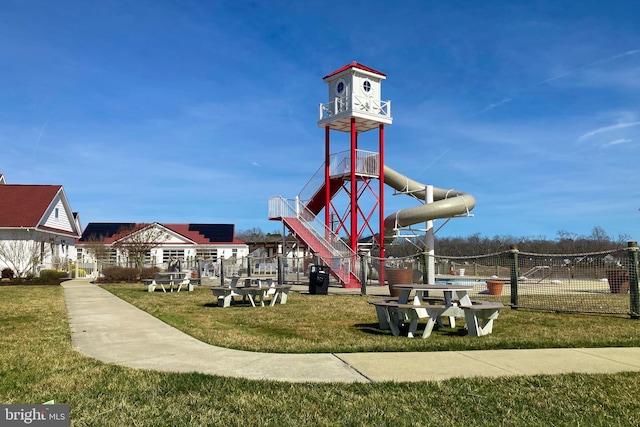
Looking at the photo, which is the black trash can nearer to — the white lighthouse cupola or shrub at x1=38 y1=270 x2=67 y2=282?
the white lighthouse cupola

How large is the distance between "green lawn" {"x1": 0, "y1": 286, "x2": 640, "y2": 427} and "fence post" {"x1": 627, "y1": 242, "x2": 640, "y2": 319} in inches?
245

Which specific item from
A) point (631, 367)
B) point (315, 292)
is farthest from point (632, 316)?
point (315, 292)

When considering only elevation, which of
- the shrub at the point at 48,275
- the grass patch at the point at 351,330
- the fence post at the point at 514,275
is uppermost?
the fence post at the point at 514,275

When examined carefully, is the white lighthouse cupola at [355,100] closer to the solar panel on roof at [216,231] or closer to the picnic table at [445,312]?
the picnic table at [445,312]

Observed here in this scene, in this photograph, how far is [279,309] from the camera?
13.5m

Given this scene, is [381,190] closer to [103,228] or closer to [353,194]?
[353,194]

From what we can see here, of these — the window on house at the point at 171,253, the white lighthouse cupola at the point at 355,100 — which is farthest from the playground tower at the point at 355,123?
the window on house at the point at 171,253

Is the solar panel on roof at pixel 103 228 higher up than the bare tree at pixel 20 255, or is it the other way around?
the solar panel on roof at pixel 103 228

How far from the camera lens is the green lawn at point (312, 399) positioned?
14.5ft

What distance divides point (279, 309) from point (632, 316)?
26.3ft

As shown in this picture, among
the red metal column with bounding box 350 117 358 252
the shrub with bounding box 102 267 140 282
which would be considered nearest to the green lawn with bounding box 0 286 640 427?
the red metal column with bounding box 350 117 358 252

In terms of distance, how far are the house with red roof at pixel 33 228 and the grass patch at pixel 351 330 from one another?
21.5 m

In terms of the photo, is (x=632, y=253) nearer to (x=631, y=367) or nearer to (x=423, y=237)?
(x=631, y=367)

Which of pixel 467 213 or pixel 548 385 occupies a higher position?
pixel 467 213
